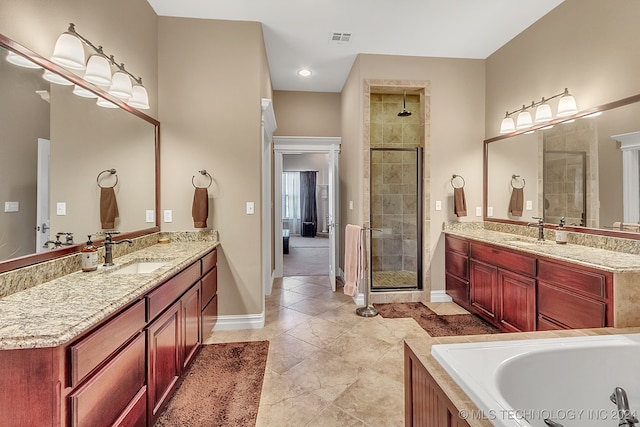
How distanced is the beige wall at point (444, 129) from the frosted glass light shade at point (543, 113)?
854mm

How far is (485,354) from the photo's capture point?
1.23m

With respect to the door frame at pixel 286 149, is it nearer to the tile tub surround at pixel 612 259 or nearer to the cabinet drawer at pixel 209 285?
the cabinet drawer at pixel 209 285

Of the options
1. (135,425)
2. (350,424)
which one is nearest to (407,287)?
(350,424)

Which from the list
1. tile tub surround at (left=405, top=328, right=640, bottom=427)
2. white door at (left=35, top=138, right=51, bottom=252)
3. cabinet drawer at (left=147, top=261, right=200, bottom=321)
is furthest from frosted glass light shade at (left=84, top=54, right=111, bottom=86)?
tile tub surround at (left=405, top=328, right=640, bottom=427)

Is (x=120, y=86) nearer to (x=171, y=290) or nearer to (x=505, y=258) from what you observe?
(x=171, y=290)

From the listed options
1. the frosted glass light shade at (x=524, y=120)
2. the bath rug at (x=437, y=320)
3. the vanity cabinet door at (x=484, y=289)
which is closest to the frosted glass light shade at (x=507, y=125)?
the frosted glass light shade at (x=524, y=120)

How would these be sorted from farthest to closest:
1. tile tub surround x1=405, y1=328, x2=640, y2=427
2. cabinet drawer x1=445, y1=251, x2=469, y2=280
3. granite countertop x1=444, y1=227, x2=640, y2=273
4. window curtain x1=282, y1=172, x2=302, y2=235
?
window curtain x1=282, y1=172, x2=302, y2=235 < cabinet drawer x1=445, y1=251, x2=469, y2=280 < granite countertop x1=444, y1=227, x2=640, y2=273 < tile tub surround x1=405, y1=328, x2=640, y2=427

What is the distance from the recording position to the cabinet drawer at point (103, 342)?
1.04 meters

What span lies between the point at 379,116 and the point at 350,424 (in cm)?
401

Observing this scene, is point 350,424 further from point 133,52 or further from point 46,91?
point 133,52

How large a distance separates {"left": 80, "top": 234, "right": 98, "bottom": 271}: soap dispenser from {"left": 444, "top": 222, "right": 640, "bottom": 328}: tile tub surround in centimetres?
308

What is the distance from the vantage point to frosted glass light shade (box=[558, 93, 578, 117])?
260 centimetres

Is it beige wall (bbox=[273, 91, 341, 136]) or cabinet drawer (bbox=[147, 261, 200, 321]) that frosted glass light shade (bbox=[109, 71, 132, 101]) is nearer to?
cabinet drawer (bbox=[147, 261, 200, 321])

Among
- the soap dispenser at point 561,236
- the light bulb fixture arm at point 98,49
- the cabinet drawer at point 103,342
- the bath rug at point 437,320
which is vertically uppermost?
the light bulb fixture arm at point 98,49
